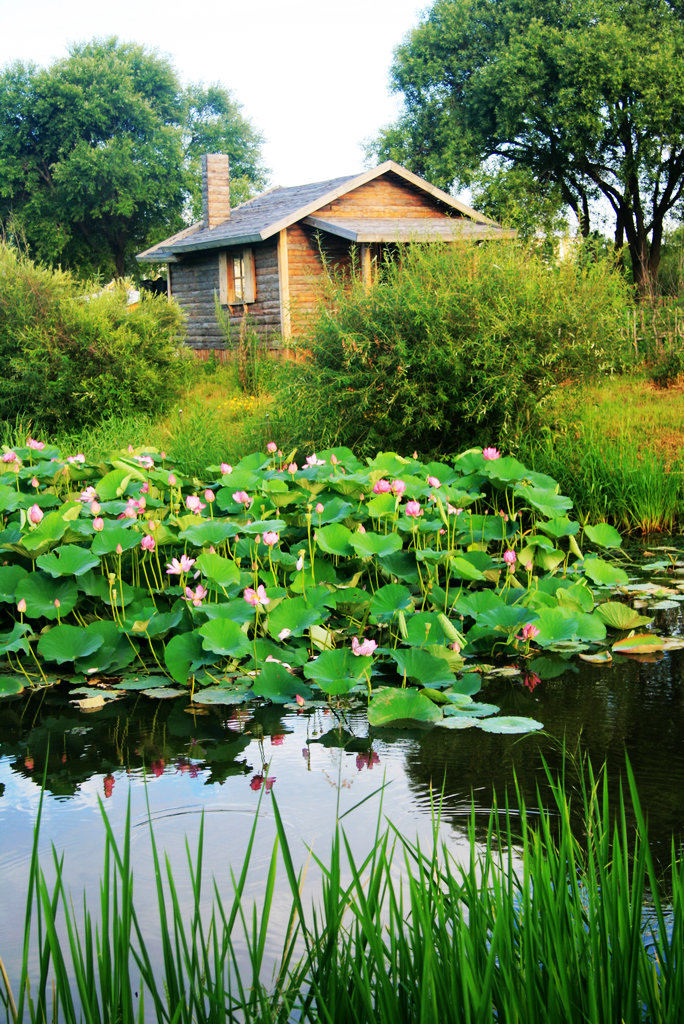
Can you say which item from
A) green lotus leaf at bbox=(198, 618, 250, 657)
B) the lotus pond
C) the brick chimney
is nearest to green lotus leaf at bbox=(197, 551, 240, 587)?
the lotus pond

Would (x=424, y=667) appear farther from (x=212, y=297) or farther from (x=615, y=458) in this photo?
(x=212, y=297)

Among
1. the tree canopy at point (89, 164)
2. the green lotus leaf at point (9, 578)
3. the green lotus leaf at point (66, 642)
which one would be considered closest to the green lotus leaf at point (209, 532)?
the green lotus leaf at point (66, 642)

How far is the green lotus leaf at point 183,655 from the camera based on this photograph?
436 centimetres

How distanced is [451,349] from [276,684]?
4849 mm

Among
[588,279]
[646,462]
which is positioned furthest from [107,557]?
[588,279]

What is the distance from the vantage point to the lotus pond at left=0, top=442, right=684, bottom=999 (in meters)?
3.34

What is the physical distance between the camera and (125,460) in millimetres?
6797

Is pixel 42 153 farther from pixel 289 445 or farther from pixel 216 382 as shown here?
pixel 289 445

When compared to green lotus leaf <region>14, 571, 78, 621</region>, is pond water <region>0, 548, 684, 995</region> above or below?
below

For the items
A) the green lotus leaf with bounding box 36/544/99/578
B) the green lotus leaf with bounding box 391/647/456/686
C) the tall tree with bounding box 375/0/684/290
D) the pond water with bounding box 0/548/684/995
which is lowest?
the pond water with bounding box 0/548/684/995

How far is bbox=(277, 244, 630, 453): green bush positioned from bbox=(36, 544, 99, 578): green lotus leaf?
411cm

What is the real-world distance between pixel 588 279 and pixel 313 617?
6111 mm

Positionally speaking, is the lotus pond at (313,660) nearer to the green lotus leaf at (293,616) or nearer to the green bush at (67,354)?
the green lotus leaf at (293,616)

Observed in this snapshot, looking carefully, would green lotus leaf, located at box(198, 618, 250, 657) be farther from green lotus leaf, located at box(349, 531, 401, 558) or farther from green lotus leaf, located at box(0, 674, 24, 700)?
green lotus leaf, located at box(0, 674, 24, 700)
